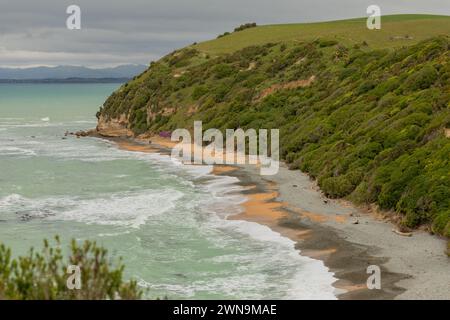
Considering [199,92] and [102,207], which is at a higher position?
[199,92]

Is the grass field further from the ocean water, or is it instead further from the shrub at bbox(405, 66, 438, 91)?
the ocean water

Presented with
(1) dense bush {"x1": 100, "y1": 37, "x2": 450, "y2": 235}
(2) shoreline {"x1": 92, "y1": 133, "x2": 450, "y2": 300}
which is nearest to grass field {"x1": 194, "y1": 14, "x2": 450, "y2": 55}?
(1) dense bush {"x1": 100, "y1": 37, "x2": 450, "y2": 235}

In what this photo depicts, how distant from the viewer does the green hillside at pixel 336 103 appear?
128ft

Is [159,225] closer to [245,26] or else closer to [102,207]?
[102,207]

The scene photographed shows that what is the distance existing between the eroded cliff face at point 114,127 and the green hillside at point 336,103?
0.59m

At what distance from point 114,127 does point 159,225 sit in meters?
64.4

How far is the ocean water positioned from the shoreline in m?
0.99

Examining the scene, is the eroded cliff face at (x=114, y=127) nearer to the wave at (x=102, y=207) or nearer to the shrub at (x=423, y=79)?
the wave at (x=102, y=207)

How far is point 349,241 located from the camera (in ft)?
107

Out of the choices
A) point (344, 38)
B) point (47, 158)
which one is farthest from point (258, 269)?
point (344, 38)

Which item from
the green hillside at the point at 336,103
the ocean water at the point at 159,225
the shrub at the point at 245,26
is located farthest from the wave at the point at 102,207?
the shrub at the point at 245,26

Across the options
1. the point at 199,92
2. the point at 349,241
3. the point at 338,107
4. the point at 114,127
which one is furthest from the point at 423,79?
the point at 114,127

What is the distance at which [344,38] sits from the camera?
9444cm

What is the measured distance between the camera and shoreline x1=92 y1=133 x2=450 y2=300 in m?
25.6
